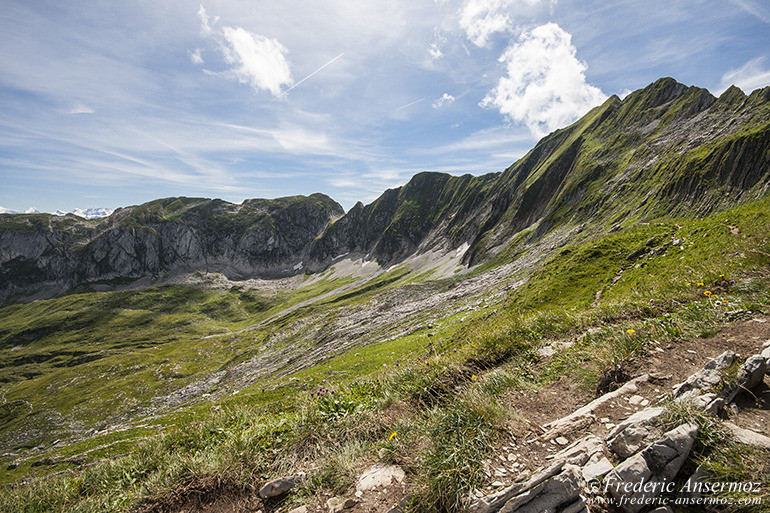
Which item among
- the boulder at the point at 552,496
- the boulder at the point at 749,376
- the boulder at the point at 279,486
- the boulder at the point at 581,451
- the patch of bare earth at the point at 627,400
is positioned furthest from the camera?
the boulder at the point at 279,486

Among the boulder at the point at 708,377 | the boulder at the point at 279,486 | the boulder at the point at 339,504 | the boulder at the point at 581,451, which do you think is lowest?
the boulder at the point at 279,486

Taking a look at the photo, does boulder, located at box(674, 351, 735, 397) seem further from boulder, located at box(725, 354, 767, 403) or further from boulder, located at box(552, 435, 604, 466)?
boulder, located at box(552, 435, 604, 466)

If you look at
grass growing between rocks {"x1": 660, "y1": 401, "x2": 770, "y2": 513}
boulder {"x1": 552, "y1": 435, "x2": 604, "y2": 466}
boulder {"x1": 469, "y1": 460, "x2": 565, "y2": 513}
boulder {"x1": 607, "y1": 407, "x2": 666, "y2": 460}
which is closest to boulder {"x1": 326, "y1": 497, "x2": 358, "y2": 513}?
boulder {"x1": 469, "y1": 460, "x2": 565, "y2": 513}

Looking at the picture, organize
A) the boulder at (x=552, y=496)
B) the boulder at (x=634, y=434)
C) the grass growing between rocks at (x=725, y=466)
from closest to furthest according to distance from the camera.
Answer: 1. the grass growing between rocks at (x=725, y=466)
2. the boulder at (x=552, y=496)
3. the boulder at (x=634, y=434)

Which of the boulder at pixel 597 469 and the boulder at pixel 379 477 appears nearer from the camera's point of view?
the boulder at pixel 597 469

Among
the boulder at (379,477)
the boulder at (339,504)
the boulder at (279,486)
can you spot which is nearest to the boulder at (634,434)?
the boulder at (379,477)

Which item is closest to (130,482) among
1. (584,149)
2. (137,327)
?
(584,149)

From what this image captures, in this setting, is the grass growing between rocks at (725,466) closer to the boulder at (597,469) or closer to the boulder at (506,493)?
the boulder at (597,469)

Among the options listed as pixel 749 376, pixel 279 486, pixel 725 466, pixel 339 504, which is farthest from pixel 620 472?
pixel 279 486

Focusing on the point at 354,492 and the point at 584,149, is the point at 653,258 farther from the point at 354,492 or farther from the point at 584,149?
the point at 584,149

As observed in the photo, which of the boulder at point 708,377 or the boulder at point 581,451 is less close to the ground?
the boulder at point 708,377

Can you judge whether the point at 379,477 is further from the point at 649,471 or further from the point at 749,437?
the point at 749,437

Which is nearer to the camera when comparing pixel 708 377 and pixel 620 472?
pixel 620 472

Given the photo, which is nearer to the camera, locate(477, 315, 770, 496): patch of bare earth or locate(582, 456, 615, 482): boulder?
locate(582, 456, 615, 482): boulder
